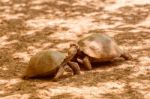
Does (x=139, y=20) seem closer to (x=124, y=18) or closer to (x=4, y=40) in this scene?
(x=124, y=18)

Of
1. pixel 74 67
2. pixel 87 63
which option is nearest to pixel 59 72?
pixel 74 67

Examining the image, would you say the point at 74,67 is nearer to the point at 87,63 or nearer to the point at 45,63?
the point at 87,63

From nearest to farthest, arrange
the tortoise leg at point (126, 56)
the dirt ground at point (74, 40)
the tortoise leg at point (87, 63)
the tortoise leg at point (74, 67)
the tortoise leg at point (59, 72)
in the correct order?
the dirt ground at point (74, 40) → the tortoise leg at point (59, 72) → the tortoise leg at point (74, 67) → the tortoise leg at point (87, 63) → the tortoise leg at point (126, 56)

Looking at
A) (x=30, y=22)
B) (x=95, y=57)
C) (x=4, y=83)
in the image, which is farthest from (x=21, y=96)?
(x=30, y=22)

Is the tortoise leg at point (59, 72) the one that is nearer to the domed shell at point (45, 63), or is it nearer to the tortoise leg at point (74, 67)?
the domed shell at point (45, 63)

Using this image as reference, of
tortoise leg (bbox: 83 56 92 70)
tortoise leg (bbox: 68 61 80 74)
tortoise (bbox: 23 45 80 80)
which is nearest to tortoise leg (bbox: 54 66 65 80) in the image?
tortoise (bbox: 23 45 80 80)

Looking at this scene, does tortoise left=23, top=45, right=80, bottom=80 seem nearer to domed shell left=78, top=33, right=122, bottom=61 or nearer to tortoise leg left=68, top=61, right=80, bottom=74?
tortoise leg left=68, top=61, right=80, bottom=74

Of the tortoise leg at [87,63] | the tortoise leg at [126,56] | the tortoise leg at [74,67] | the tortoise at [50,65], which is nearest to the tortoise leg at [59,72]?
the tortoise at [50,65]
